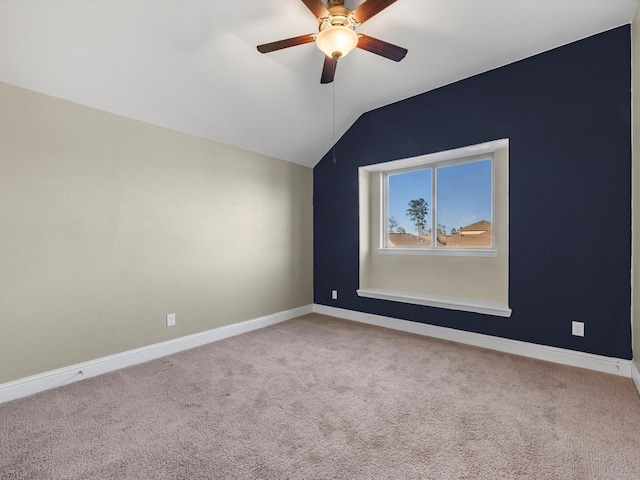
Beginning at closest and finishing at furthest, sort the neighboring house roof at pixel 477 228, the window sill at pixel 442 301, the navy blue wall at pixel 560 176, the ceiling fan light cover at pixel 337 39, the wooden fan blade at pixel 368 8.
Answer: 1. the wooden fan blade at pixel 368 8
2. the ceiling fan light cover at pixel 337 39
3. the navy blue wall at pixel 560 176
4. the window sill at pixel 442 301
5. the neighboring house roof at pixel 477 228

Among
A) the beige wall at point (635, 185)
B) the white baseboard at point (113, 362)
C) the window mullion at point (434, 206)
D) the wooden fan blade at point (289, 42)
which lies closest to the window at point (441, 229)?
the window mullion at point (434, 206)

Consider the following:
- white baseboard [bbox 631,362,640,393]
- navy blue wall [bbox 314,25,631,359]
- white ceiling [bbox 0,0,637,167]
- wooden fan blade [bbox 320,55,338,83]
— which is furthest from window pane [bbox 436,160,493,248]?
wooden fan blade [bbox 320,55,338,83]

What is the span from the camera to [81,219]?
2465mm

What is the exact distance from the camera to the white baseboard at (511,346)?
7.91 feet

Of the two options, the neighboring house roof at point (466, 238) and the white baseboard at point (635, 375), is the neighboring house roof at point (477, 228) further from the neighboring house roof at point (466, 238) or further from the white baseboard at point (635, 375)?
the white baseboard at point (635, 375)

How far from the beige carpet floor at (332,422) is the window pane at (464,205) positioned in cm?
136

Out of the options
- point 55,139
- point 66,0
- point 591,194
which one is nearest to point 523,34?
point 591,194

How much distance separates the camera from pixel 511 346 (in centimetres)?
289

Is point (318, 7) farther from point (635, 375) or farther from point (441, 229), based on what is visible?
point (635, 375)

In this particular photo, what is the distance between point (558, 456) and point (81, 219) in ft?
11.4

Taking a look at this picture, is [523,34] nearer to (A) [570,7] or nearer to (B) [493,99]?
(A) [570,7]

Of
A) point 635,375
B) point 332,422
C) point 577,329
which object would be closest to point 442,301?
point 577,329

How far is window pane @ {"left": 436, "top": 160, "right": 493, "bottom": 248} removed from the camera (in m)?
3.43

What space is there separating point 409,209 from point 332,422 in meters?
2.88
